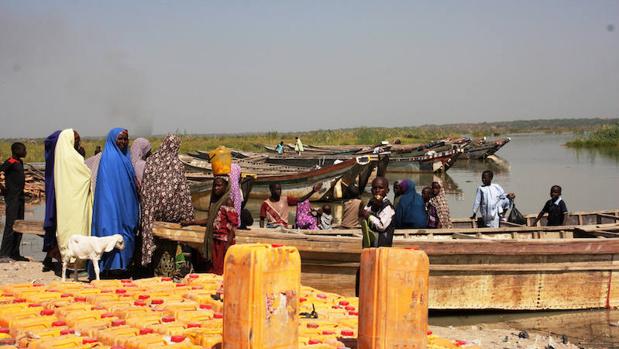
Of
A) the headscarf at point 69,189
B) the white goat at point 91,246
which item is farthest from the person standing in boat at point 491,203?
the headscarf at point 69,189

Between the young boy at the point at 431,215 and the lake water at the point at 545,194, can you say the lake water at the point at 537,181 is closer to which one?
the lake water at the point at 545,194

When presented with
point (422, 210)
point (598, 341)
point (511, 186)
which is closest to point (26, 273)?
point (422, 210)

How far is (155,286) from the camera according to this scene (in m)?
6.23

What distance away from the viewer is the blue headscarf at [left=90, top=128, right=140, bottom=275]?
6941mm

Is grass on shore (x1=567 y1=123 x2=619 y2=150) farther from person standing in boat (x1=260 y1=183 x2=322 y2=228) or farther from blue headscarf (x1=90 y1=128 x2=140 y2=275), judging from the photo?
blue headscarf (x1=90 y1=128 x2=140 y2=275)

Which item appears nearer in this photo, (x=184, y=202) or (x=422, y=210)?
(x=184, y=202)

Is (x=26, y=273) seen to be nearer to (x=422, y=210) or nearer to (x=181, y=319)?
(x=181, y=319)

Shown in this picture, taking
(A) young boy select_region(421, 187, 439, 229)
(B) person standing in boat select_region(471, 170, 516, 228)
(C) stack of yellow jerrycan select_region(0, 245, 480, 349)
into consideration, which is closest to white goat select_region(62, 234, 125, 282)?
(C) stack of yellow jerrycan select_region(0, 245, 480, 349)

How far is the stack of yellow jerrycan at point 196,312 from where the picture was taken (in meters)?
3.93

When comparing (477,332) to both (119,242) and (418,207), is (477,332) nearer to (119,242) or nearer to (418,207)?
(418,207)

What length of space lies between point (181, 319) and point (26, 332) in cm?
104

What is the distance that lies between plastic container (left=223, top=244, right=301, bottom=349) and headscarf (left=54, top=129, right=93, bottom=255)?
3.77 meters

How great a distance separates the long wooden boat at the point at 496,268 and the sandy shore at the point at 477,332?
0.51 metres

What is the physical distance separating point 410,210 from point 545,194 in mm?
14938
